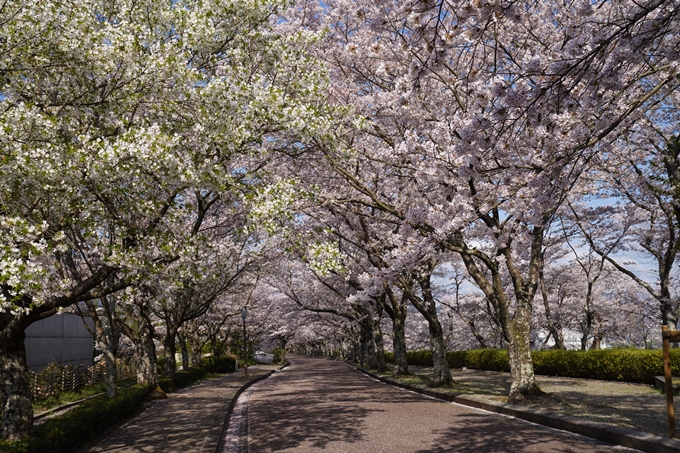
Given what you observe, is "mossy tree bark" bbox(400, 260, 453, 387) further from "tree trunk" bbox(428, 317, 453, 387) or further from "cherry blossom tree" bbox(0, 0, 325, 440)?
"cherry blossom tree" bbox(0, 0, 325, 440)

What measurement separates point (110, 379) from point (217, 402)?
10.2ft

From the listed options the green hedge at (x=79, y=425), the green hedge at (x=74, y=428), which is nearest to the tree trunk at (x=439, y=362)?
the green hedge at (x=79, y=425)

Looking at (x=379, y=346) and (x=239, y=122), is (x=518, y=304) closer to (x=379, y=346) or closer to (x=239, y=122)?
(x=239, y=122)

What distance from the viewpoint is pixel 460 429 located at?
9.32 meters

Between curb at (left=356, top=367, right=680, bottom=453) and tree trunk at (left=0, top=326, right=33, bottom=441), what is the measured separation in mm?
8880

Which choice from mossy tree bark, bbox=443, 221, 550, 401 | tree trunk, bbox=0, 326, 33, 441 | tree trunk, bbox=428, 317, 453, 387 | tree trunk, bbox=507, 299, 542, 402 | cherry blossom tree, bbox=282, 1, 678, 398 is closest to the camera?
cherry blossom tree, bbox=282, 1, 678, 398

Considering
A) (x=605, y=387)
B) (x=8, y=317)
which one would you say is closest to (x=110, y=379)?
(x=8, y=317)

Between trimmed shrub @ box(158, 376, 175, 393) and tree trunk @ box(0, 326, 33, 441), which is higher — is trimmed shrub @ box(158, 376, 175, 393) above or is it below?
below

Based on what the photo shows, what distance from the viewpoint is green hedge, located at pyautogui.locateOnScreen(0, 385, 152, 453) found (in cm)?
702

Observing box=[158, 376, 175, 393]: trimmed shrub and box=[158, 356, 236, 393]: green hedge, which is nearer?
box=[158, 376, 175, 393]: trimmed shrub

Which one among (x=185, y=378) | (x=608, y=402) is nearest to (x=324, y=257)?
(x=608, y=402)

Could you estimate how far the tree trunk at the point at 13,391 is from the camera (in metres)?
8.19

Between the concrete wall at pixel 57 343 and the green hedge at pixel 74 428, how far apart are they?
51.8 feet

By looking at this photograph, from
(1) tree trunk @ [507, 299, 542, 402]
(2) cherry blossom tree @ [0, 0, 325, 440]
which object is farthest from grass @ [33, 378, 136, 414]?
(1) tree trunk @ [507, 299, 542, 402]
